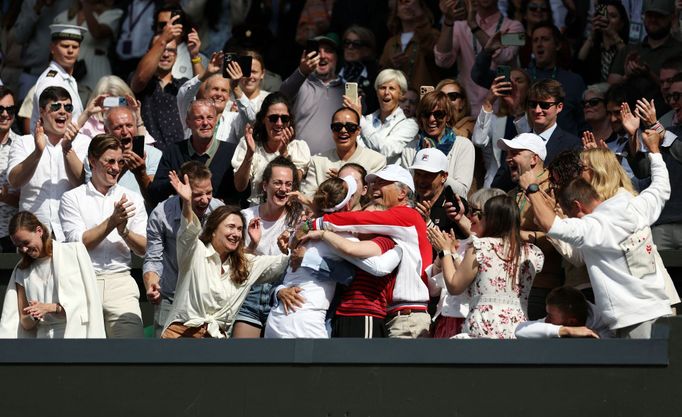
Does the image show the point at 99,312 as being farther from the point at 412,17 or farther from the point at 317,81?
the point at 412,17

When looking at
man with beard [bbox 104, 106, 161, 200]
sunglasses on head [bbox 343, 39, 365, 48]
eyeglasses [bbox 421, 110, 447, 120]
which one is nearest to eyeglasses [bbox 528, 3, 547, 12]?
sunglasses on head [bbox 343, 39, 365, 48]

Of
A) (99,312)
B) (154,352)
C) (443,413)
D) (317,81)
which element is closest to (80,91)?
(317,81)

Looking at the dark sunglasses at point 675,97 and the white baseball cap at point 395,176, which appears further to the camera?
the dark sunglasses at point 675,97

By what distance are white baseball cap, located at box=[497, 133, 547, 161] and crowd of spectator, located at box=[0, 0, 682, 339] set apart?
0.03 metres

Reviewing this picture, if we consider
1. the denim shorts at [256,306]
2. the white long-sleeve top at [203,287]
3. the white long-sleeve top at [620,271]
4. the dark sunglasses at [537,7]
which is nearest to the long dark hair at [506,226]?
the white long-sleeve top at [620,271]

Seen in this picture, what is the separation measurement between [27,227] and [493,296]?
3.06 m

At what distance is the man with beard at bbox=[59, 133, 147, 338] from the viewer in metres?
10.3

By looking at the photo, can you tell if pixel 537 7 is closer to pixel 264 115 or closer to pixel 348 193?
pixel 264 115

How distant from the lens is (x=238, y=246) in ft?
32.1

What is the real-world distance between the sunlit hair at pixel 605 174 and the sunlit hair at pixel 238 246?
2.33 meters

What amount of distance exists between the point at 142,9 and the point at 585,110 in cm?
495

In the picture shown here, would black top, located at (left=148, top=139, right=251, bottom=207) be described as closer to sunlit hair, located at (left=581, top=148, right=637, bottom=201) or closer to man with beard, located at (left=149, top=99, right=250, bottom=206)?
man with beard, located at (left=149, top=99, right=250, bottom=206)

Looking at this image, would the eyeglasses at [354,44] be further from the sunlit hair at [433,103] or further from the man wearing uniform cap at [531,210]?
the man wearing uniform cap at [531,210]

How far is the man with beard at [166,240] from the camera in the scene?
1033 cm
